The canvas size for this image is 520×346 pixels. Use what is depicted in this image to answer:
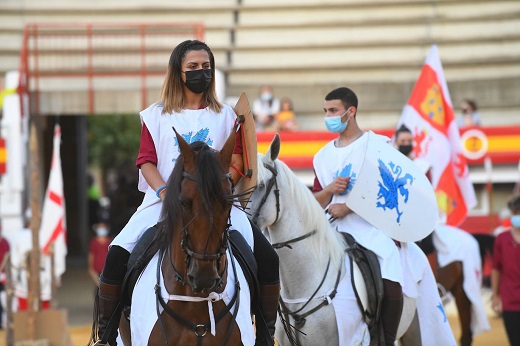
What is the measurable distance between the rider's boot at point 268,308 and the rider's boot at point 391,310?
166 centimetres

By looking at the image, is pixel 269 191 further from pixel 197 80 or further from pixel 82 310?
pixel 82 310

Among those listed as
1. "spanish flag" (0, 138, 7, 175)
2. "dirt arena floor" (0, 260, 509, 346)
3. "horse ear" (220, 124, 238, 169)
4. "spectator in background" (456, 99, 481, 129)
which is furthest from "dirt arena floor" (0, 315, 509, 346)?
"horse ear" (220, 124, 238, 169)

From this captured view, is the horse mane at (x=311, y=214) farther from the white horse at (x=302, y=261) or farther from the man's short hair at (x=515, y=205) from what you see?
the man's short hair at (x=515, y=205)

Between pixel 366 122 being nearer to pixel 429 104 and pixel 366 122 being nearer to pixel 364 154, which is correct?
pixel 429 104

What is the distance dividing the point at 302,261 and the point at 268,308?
1228 millimetres

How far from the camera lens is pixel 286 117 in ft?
57.8

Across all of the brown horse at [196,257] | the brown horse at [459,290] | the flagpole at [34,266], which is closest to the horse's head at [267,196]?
the brown horse at [196,257]

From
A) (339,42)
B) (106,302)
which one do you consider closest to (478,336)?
(339,42)

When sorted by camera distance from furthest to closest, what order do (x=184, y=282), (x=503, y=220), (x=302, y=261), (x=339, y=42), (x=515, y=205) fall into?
(x=339, y=42), (x=503, y=220), (x=515, y=205), (x=302, y=261), (x=184, y=282)

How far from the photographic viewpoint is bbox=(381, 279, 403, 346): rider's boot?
291 inches

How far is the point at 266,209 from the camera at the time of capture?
275 inches

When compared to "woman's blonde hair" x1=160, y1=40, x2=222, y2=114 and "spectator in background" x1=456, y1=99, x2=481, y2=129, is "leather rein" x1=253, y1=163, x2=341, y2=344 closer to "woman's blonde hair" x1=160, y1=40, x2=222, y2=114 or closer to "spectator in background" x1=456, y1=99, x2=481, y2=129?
"woman's blonde hair" x1=160, y1=40, x2=222, y2=114

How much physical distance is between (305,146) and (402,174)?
866 centimetres

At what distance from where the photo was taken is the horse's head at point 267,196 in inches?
273
